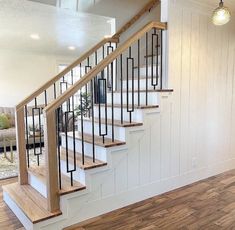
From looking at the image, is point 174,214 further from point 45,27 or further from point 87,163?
point 45,27

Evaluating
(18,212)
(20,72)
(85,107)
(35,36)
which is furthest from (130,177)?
(20,72)

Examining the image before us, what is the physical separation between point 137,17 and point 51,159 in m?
2.88

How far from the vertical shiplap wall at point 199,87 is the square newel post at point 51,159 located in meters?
1.62

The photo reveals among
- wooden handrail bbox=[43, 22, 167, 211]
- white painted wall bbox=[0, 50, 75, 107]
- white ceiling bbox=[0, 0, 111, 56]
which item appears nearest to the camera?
wooden handrail bbox=[43, 22, 167, 211]

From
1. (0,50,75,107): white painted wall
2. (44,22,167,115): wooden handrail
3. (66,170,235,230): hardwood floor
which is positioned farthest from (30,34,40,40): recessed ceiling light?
(66,170,235,230): hardwood floor

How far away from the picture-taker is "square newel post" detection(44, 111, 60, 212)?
2.18m

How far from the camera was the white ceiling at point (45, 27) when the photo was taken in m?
3.79

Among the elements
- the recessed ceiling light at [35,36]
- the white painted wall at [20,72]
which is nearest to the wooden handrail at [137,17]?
the recessed ceiling light at [35,36]

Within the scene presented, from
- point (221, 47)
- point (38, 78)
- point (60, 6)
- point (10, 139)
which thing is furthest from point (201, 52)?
point (38, 78)

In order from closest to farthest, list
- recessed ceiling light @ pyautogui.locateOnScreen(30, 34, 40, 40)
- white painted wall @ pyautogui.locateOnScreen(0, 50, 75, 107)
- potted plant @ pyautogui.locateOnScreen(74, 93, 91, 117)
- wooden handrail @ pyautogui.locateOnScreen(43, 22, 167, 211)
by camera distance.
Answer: wooden handrail @ pyautogui.locateOnScreen(43, 22, 167, 211) < potted plant @ pyautogui.locateOnScreen(74, 93, 91, 117) < recessed ceiling light @ pyautogui.locateOnScreen(30, 34, 40, 40) < white painted wall @ pyautogui.locateOnScreen(0, 50, 75, 107)

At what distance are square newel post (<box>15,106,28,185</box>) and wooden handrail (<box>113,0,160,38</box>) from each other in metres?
1.91

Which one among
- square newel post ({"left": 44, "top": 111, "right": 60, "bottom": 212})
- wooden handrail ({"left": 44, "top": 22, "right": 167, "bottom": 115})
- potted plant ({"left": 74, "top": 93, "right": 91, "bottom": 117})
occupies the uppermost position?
wooden handrail ({"left": 44, "top": 22, "right": 167, "bottom": 115})

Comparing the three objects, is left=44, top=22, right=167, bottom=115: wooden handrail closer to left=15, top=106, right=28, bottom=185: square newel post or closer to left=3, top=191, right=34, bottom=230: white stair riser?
left=15, top=106, right=28, bottom=185: square newel post

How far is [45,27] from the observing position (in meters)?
4.79
